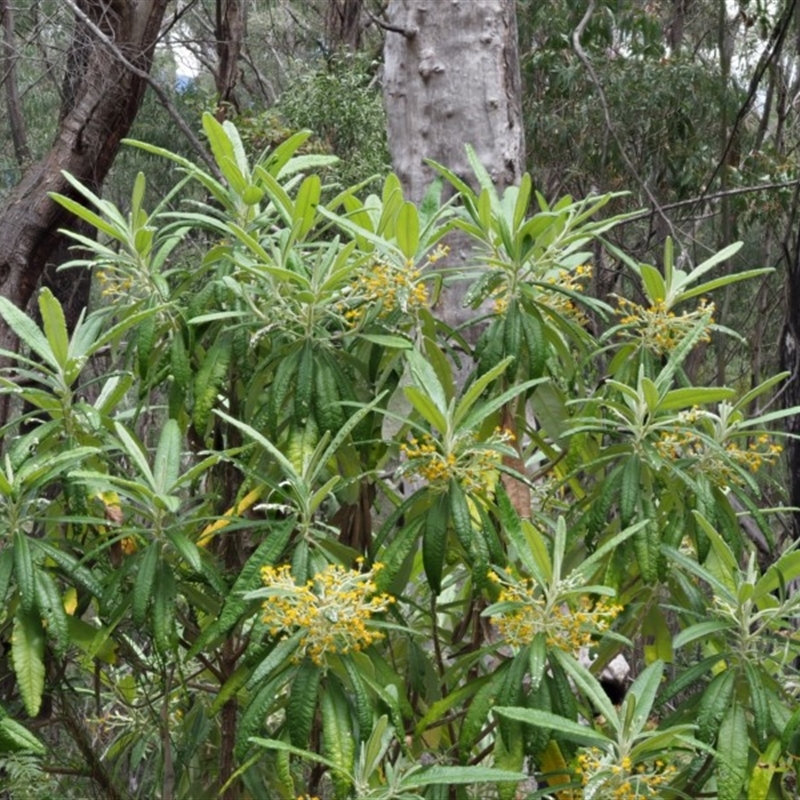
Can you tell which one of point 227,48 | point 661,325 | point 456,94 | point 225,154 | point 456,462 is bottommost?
point 456,462

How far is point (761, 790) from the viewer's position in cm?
160

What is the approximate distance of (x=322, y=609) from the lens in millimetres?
1494

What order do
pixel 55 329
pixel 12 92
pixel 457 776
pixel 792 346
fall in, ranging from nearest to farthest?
1. pixel 457 776
2. pixel 55 329
3. pixel 792 346
4. pixel 12 92

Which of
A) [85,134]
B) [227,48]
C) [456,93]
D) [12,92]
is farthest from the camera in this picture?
[227,48]

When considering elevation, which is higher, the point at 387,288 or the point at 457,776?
the point at 387,288

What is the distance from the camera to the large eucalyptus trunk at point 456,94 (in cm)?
302

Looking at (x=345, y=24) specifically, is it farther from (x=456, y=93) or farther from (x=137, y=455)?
(x=137, y=455)

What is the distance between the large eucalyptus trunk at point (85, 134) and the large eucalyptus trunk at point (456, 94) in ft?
8.70

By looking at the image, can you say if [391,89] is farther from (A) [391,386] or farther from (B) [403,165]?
(A) [391,386]

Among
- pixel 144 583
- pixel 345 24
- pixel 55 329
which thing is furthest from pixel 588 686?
pixel 345 24

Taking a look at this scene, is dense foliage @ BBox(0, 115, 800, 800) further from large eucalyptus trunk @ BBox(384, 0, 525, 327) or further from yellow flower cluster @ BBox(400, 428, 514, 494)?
large eucalyptus trunk @ BBox(384, 0, 525, 327)

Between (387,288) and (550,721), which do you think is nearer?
(550,721)

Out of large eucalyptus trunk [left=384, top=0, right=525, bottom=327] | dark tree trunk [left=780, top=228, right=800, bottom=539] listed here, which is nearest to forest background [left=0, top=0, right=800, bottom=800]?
large eucalyptus trunk [left=384, top=0, right=525, bottom=327]

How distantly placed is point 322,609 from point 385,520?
366mm
